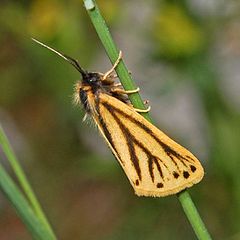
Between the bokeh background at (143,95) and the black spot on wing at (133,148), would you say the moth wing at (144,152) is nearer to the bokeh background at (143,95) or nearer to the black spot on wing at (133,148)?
the black spot on wing at (133,148)

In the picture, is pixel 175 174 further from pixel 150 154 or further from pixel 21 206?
pixel 21 206

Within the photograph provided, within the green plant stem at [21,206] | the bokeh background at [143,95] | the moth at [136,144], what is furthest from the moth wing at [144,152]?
the bokeh background at [143,95]

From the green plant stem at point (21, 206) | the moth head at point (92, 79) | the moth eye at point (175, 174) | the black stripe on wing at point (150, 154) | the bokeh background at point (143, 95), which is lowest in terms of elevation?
the bokeh background at point (143, 95)

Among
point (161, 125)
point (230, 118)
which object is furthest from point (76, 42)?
point (230, 118)

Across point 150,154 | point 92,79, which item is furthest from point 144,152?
point 92,79

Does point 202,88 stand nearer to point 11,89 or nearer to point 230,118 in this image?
point 230,118

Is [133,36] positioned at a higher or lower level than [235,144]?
higher

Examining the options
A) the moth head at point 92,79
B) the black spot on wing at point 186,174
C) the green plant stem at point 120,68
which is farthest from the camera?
the moth head at point 92,79

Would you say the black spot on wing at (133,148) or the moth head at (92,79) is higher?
the moth head at (92,79)
